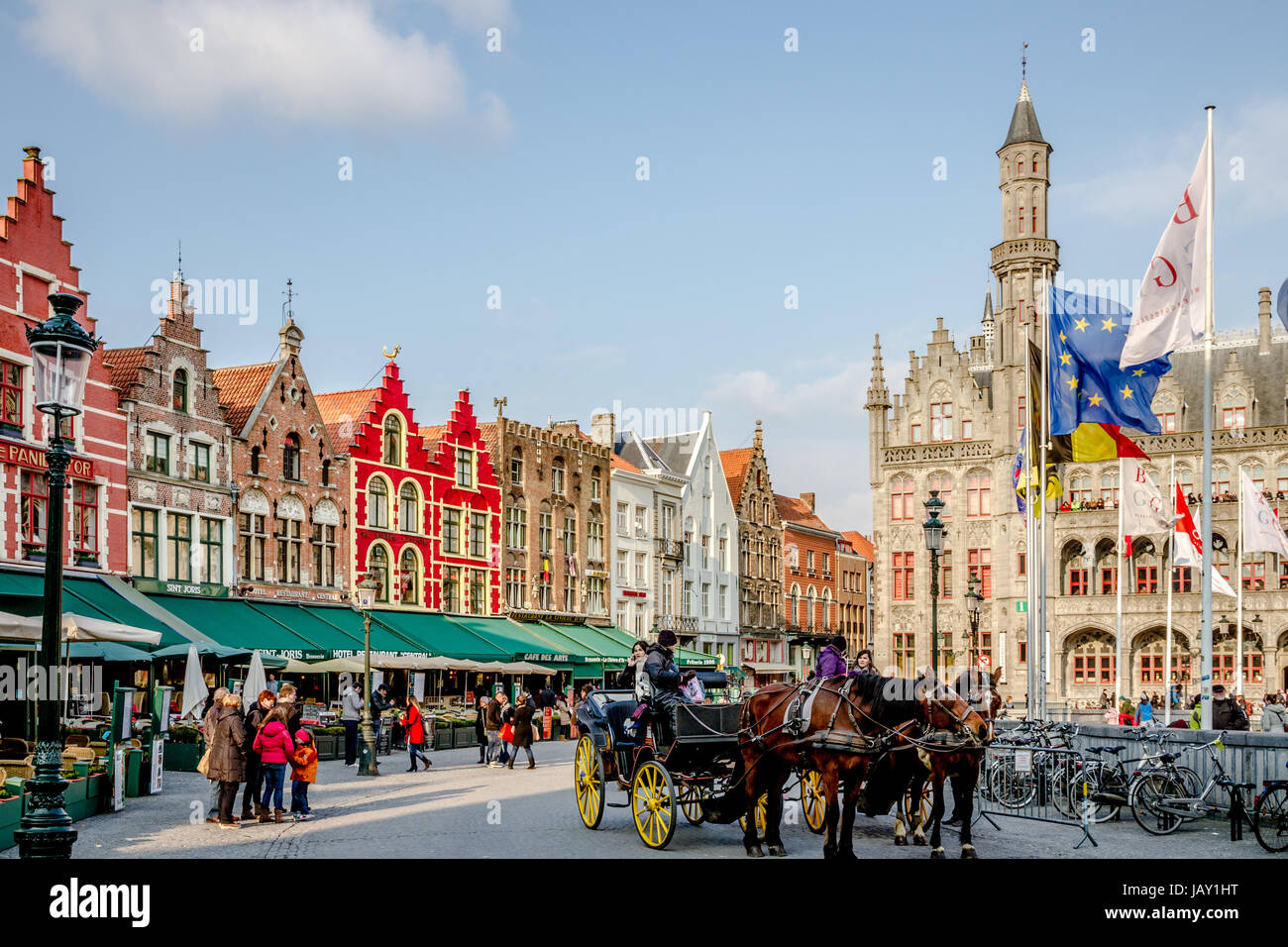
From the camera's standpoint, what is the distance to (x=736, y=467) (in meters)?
73.0

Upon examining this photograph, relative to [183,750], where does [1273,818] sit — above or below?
above

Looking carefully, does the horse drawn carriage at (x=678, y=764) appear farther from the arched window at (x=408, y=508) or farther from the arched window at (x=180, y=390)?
the arched window at (x=408, y=508)

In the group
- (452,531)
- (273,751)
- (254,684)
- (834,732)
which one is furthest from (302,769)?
(452,531)

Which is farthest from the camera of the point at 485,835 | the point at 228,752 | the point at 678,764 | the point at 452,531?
the point at 452,531

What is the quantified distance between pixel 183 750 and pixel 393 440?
2146cm

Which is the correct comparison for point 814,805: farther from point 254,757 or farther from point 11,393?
point 11,393

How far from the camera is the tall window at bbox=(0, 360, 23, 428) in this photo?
30891 millimetres

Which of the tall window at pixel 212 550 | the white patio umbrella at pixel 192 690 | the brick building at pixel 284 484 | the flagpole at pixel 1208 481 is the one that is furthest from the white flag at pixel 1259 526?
the tall window at pixel 212 550

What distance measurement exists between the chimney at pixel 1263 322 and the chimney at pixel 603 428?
1195 inches

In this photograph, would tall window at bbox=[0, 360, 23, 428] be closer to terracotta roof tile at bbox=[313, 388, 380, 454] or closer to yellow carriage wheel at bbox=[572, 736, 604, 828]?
terracotta roof tile at bbox=[313, 388, 380, 454]

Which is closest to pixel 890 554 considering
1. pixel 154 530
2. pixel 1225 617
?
pixel 1225 617

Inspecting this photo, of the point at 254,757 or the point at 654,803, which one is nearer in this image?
the point at 654,803

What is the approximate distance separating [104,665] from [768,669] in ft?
142

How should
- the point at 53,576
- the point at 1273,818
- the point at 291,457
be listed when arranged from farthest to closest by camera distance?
the point at 291,457, the point at 1273,818, the point at 53,576
